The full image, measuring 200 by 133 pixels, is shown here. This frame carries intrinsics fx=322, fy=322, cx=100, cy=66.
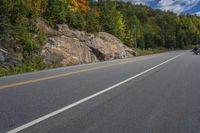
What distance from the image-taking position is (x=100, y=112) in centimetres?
660

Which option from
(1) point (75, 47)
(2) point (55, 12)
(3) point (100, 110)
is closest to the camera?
(3) point (100, 110)

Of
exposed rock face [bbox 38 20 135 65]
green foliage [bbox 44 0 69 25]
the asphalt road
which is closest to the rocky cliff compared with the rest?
exposed rock face [bbox 38 20 135 65]

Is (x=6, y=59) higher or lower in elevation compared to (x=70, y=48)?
lower

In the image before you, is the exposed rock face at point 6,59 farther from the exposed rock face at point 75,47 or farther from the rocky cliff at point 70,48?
the exposed rock face at point 75,47

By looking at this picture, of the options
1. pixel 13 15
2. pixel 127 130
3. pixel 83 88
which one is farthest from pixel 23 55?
pixel 127 130

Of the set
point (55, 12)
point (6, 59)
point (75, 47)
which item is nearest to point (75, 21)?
point (55, 12)

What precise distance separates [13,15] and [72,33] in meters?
9.56

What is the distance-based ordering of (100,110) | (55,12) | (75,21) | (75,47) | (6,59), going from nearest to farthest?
(100,110) < (6,59) < (75,47) < (55,12) < (75,21)

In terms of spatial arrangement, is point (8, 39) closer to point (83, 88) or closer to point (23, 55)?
point (23, 55)

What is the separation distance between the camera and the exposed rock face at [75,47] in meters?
28.3

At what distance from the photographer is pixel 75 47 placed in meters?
32.7

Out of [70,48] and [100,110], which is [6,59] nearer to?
[70,48]

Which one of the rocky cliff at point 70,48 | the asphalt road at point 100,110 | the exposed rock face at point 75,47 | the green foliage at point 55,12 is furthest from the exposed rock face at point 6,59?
the green foliage at point 55,12

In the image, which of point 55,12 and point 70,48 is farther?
point 55,12
